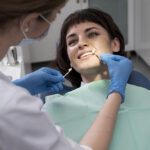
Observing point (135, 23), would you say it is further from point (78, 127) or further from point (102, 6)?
point (78, 127)

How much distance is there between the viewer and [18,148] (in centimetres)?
63

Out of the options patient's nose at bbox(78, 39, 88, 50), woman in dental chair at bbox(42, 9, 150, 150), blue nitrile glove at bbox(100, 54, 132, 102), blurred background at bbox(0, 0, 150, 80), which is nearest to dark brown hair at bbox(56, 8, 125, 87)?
woman in dental chair at bbox(42, 9, 150, 150)

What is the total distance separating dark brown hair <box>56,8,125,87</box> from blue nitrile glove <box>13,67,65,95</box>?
310 mm

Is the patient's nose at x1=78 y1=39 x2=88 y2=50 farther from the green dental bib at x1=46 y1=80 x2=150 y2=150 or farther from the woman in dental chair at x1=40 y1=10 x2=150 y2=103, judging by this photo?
the green dental bib at x1=46 y1=80 x2=150 y2=150

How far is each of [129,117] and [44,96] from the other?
1.74 ft

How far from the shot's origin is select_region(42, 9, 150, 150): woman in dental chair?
41.4 inches

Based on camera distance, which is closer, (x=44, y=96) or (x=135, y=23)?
(x=44, y=96)

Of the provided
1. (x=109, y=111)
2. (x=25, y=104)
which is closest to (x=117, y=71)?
(x=109, y=111)

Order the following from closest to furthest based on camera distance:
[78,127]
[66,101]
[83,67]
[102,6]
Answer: [78,127] → [66,101] → [83,67] → [102,6]

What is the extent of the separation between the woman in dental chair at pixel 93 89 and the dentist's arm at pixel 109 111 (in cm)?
8

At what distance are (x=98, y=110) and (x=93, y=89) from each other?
0.17 metres

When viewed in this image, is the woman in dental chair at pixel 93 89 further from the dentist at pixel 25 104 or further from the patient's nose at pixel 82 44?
the dentist at pixel 25 104

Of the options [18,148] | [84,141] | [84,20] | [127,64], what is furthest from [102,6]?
[18,148]

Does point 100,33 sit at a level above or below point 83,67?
above
